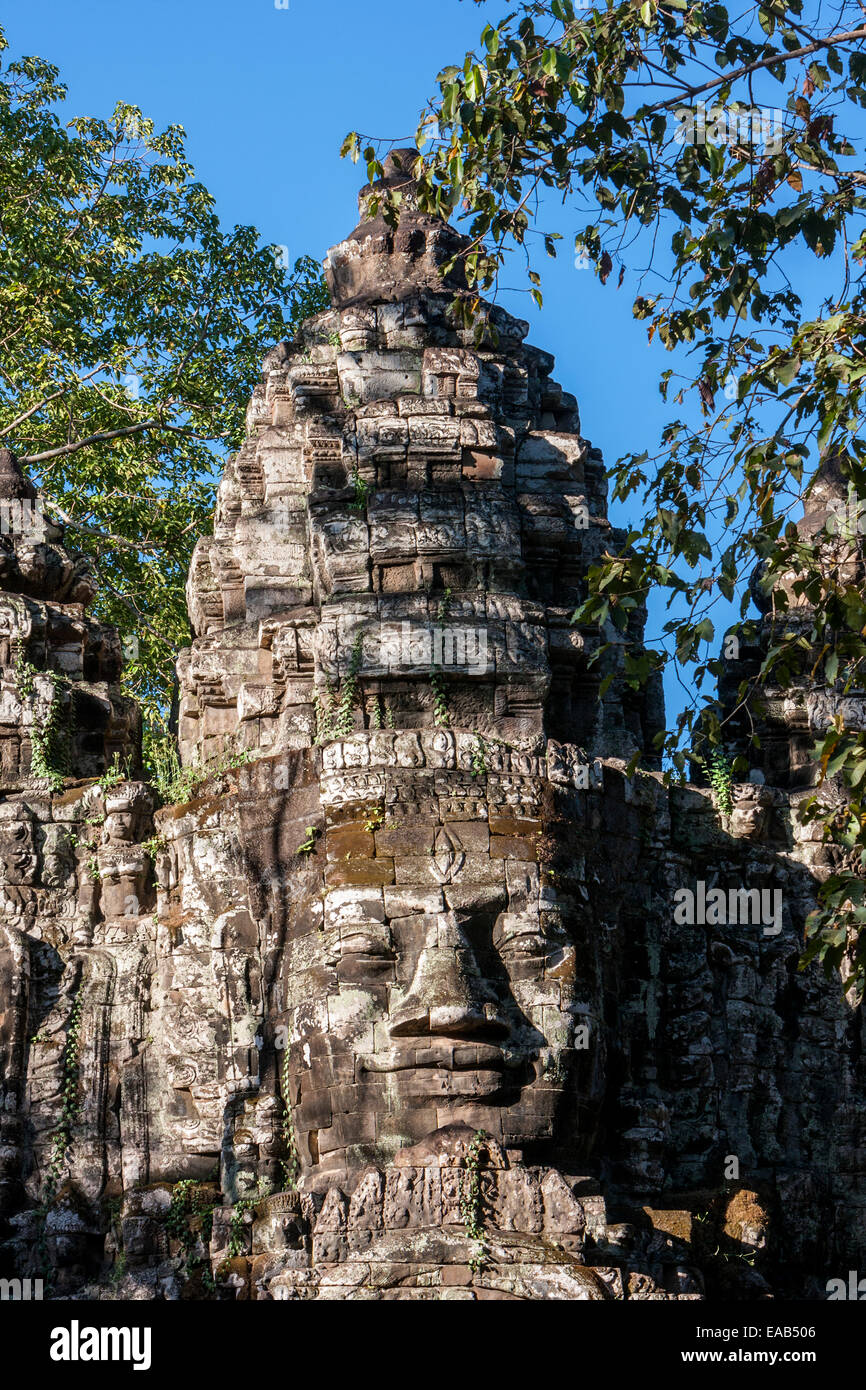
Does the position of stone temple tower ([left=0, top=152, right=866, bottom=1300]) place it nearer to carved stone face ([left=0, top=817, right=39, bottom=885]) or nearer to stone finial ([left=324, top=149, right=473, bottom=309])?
carved stone face ([left=0, top=817, right=39, bottom=885])

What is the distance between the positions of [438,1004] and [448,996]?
96 mm

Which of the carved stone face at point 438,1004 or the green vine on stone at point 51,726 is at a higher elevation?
A: the green vine on stone at point 51,726

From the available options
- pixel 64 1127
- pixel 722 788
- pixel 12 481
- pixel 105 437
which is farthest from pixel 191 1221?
pixel 105 437

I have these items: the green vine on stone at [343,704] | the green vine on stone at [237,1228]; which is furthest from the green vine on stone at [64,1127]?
the green vine on stone at [343,704]

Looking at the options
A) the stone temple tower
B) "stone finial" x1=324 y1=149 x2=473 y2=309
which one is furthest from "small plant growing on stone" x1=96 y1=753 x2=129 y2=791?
"stone finial" x1=324 y1=149 x2=473 y2=309

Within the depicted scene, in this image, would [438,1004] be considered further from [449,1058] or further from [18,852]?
[18,852]

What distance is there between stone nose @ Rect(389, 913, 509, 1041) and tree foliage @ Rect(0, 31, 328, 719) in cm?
1171

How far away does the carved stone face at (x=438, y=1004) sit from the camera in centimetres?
1644

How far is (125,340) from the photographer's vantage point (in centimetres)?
3086

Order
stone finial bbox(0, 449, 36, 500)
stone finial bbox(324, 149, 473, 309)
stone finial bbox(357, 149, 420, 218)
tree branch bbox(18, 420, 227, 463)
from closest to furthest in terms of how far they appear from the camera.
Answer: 1. stone finial bbox(0, 449, 36, 500)
2. stone finial bbox(324, 149, 473, 309)
3. stone finial bbox(357, 149, 420, 218)
4. tree branch bbox(18, 420, 227, 463)

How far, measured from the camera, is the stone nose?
646 inches

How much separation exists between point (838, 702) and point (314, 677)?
4.67m

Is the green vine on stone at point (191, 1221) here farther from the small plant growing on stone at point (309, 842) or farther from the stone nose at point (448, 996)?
the small plant growing on stone at point (309, 842)

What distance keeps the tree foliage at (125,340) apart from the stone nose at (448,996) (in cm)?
1171
